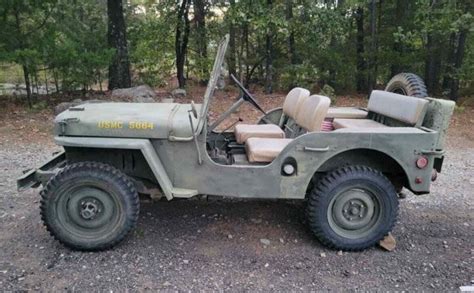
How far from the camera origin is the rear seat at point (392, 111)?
362cm

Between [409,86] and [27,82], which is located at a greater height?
[409,86]

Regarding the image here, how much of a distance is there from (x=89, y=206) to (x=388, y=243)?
2493 mm

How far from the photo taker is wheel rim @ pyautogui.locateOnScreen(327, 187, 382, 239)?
3.59 metres

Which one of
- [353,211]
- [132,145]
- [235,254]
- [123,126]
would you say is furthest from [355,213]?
[123,126]

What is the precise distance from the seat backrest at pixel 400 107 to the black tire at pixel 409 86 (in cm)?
21

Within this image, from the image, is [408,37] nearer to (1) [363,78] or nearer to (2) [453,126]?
(2) [453,126]

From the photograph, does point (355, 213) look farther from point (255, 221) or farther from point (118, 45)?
point (118, 45)

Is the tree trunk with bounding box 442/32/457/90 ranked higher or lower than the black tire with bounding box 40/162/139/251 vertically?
higher

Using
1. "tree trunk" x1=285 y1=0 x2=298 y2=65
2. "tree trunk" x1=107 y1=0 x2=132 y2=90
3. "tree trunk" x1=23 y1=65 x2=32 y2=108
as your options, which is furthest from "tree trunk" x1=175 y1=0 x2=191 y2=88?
"tree trunk" x1=23 y1=65 x2=32 y2=108

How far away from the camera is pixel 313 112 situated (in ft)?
12.6

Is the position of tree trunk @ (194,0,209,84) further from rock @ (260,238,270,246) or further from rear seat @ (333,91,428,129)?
rock @ (260,238,270,246)

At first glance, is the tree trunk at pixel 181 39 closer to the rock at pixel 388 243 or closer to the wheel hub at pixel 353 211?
the wheel hub at pixel 353 211

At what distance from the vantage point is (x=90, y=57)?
864 cm

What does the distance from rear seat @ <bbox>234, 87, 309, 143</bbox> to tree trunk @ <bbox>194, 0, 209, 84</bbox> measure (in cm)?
696
